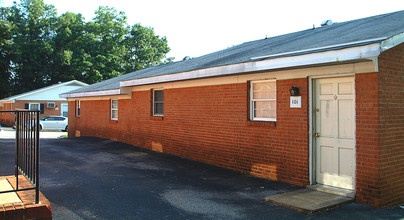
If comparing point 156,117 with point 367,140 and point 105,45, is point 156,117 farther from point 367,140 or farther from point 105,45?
point 105,45

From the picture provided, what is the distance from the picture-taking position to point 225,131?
400 inches

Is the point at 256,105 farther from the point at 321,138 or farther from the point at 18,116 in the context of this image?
the point at 18,116

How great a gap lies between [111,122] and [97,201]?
1117 cm

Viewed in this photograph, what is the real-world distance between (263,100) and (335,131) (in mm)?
2186

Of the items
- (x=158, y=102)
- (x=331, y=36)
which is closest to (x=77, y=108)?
(x=158, y=102)

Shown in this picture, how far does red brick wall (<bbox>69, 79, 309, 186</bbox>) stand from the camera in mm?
8117

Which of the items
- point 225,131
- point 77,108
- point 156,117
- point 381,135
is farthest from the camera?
point 77,108

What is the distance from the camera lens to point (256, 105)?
9344 mm

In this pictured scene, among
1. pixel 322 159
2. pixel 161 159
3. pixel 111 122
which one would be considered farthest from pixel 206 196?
pixel 111 122

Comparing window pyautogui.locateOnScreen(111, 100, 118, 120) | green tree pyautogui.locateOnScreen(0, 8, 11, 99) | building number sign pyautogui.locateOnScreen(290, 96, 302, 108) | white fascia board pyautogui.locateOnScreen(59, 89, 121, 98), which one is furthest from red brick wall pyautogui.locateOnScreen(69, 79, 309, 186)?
green tree pyautogui.locateOnScreen(0, 8, 11, 99)

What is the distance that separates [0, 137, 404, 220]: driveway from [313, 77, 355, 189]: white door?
30.5 inches

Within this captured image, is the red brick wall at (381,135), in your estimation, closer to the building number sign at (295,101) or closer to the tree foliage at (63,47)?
the building number sign at (295,101)

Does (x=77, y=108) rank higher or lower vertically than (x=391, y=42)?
lower

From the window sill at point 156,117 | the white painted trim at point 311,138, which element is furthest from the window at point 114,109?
the white painted trim at point 311,138
